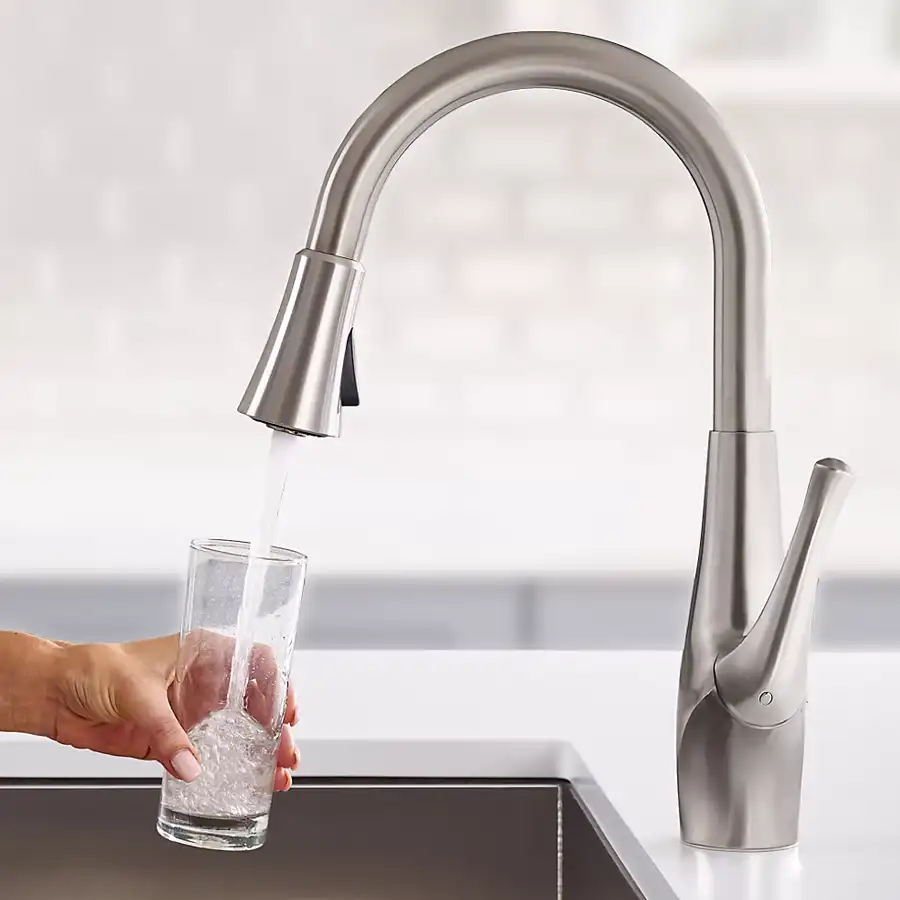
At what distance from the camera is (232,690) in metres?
0.60

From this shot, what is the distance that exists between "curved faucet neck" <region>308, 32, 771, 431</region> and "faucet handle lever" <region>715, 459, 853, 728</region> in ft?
0.15

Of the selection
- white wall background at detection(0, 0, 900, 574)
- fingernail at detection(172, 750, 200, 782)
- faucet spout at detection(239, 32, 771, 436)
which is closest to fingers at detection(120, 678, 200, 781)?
fingernail at detection(172, 750, 200, 782)

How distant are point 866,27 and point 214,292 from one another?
1.19 meters

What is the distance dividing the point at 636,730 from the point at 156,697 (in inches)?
11.9

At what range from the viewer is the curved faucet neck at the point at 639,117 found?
0.51m

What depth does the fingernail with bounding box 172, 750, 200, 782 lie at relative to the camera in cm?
59

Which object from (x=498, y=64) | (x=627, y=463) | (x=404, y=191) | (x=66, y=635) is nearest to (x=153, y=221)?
(x=404, y=191)

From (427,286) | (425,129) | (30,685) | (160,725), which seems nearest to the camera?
(425,129)

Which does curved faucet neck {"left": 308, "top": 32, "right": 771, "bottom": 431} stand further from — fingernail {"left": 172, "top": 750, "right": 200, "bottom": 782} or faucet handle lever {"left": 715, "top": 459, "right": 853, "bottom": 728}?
fingernail {"left": 172, "top": 750, "right": 200, "bottom": 782}

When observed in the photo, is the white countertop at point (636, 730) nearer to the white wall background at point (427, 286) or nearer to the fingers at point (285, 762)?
the fingers at point (285, 762)

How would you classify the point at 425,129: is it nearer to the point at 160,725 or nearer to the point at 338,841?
the point at 160,725

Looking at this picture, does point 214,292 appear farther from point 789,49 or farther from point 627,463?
point 789,49

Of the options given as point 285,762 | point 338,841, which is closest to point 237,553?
point 285,762

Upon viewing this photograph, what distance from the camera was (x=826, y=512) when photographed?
52cm
